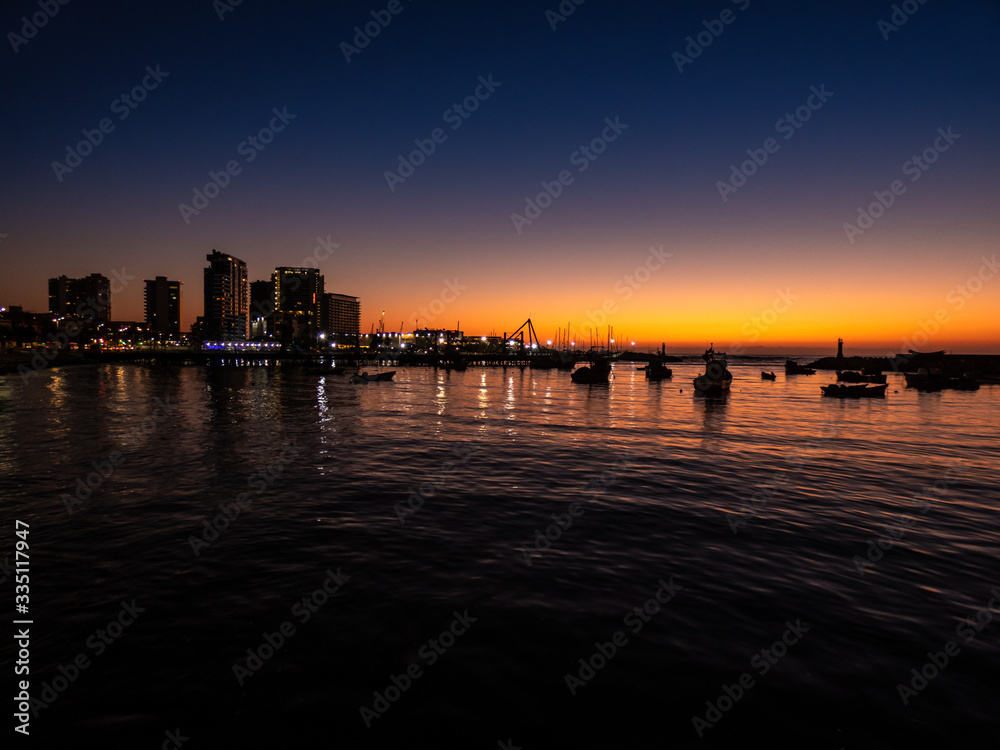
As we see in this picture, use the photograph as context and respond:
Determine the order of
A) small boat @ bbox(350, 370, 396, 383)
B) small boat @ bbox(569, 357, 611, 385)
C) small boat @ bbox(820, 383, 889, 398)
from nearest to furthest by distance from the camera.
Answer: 1. small boat @ bbox(820, 383, 889, 398)
2. small boat @ bbox(569, 357, 611, 385)
3. small boat @ bbox(350, 370, 396, 383)

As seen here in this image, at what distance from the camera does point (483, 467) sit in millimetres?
21672

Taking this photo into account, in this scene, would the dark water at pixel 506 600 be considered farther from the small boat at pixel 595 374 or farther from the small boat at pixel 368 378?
the small boat at pixel 368 378

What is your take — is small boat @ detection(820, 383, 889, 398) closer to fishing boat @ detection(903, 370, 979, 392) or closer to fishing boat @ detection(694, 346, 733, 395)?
fishing boat @ detection(694, 346, 733, 395)

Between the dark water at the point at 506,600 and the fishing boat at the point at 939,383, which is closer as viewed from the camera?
the dark water at the point at 506,600

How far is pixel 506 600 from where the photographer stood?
9242 millimetres

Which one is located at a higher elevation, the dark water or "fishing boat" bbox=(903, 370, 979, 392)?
"fishing boat" bbox=(903, 370, 979, 392)

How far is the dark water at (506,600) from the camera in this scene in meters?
6.22

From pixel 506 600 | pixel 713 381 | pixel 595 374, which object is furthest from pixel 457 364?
pixel 506 600

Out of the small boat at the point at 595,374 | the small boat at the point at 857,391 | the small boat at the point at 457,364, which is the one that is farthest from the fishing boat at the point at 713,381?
the small boat at the point at 457,364

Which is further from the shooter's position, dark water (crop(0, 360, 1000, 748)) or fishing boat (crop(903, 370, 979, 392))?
fishing boat (crop(903, 370, 979, 392))

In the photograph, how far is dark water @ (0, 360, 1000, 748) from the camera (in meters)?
6.22

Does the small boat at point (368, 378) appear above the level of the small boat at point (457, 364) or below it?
below

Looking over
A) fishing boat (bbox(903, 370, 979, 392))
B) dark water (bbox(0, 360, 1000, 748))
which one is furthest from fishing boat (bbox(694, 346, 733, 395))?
dark water (bbox(0, 360, 1000, 748))

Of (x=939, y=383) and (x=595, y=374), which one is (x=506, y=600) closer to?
(x=595, y=374)
